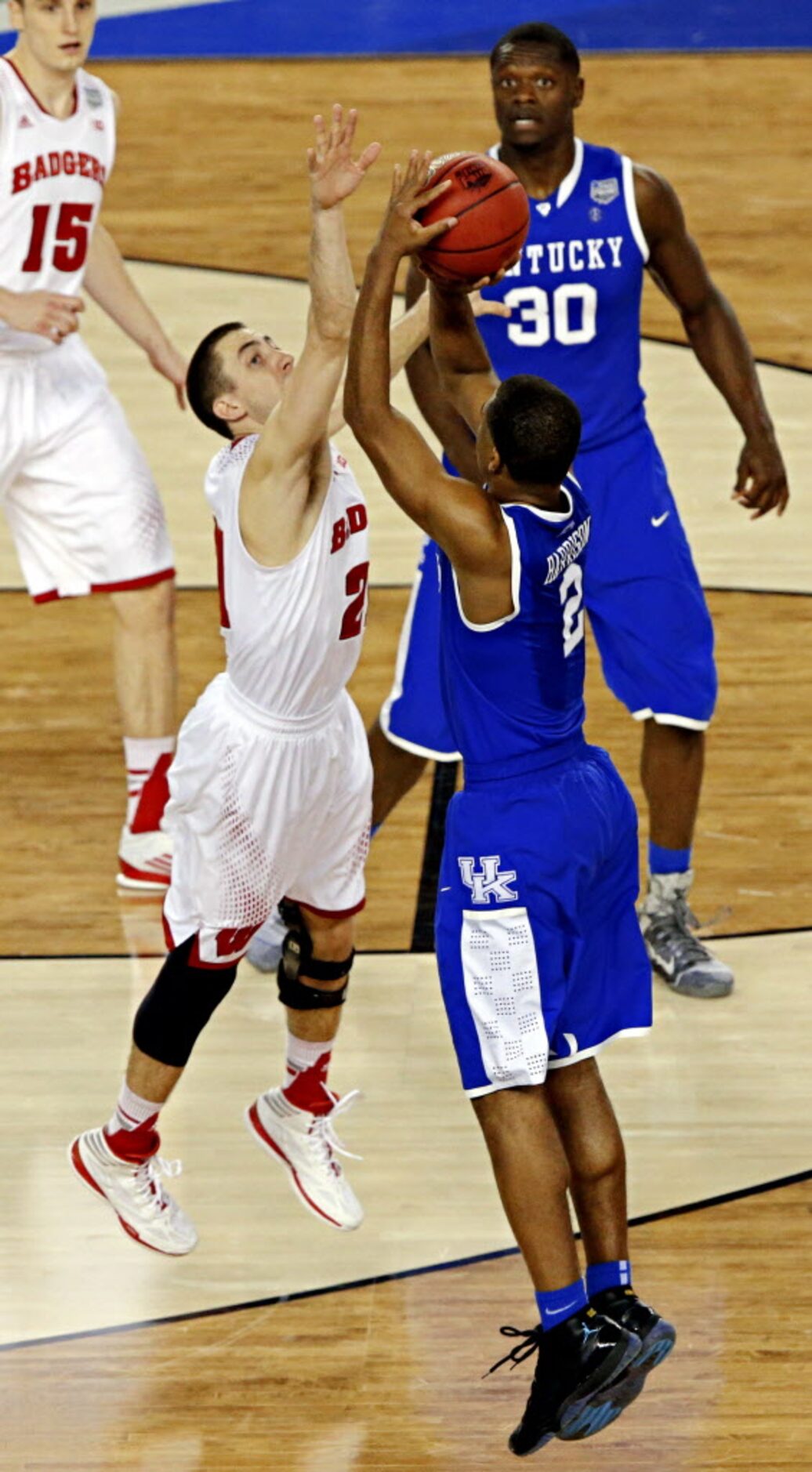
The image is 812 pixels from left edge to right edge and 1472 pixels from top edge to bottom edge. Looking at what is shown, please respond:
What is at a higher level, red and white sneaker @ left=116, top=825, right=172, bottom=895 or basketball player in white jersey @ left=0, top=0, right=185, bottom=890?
basketball player in white jersey @ left=0, top=0, right=185, bottom=890

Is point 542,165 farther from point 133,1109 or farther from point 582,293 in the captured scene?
point 133,1109

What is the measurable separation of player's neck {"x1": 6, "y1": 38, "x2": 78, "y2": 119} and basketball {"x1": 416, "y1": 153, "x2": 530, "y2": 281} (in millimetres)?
2334

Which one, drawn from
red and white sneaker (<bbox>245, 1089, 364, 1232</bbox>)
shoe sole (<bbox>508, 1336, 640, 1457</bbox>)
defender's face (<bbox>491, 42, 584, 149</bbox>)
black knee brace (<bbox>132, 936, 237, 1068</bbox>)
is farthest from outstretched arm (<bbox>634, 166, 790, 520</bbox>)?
shoe sole (<bbox>508, 1336, 640, 1457</bbox>)

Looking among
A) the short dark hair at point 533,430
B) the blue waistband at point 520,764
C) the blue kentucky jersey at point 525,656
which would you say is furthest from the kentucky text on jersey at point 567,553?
the blue waistband at point 520,764

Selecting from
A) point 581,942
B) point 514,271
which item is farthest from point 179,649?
point 581,942

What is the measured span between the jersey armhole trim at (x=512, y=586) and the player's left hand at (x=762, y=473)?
188 centimetres

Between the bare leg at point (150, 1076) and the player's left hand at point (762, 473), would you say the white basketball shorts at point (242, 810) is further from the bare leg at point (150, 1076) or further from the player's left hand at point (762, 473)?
the player's left hand at point (762, 473)

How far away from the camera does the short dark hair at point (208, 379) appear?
14.6 feet

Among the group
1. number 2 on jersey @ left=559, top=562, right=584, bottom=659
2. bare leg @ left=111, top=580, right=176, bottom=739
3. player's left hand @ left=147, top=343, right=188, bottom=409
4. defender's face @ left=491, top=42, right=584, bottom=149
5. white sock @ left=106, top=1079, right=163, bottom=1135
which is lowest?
white sock @ left=106, top=1079, right=163, bottom=1135

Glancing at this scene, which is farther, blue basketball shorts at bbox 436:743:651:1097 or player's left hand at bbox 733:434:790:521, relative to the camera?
player's left hand at bbox 733:434:790:521

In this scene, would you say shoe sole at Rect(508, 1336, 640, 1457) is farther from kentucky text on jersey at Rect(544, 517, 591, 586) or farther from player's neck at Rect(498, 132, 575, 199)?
player's neck at Rect(498, 132, 575, 199)

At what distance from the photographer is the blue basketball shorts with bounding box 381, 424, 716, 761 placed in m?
5.46

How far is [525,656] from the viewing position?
3941 mm

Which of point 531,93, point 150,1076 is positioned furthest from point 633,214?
point 150,1076
